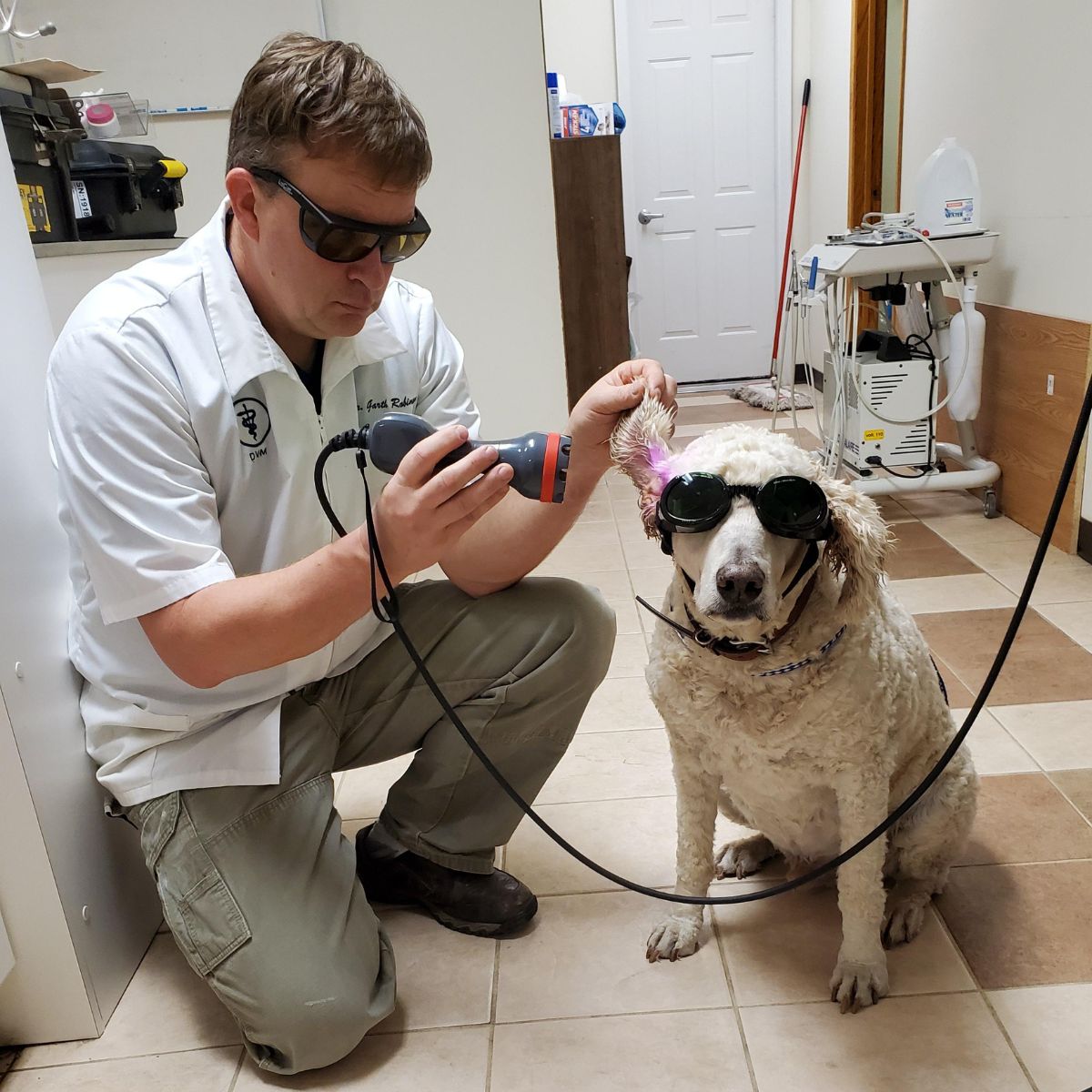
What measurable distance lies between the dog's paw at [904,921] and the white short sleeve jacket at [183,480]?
2.81 feet

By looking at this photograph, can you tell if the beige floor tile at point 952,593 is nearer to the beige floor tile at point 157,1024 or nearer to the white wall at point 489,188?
the white wall at point 489,188

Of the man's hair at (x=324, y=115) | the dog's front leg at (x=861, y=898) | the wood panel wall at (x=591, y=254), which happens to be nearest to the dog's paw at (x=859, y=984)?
the dog's front leg at (x=861, y=898)

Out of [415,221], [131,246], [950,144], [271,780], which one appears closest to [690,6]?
[950,144]

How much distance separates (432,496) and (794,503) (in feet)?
1.27

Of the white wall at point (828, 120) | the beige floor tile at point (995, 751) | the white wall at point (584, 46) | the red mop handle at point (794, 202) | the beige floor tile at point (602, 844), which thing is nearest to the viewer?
the beige floor tile at point (602, 844)

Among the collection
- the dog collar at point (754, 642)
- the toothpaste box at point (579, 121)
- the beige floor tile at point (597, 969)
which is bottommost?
the beige floor tile at point (597, 969)

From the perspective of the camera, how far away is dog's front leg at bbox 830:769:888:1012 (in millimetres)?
1236

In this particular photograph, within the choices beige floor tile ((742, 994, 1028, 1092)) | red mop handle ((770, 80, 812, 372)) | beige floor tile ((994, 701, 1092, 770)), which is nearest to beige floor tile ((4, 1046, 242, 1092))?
beige floor tile ((742, 994, 1028, 1092))

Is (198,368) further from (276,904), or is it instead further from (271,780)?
(276,904)

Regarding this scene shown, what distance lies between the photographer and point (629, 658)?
95.7 inches

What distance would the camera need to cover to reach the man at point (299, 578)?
111cm

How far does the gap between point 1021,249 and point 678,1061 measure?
283 centimetres

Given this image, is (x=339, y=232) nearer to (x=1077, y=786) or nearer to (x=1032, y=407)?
(x=1077, y=786)

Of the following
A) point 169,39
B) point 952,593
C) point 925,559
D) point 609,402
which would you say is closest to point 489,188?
point 169,39
